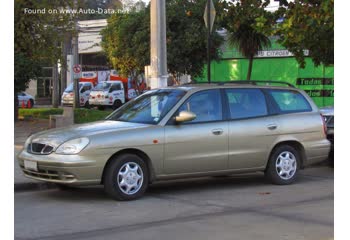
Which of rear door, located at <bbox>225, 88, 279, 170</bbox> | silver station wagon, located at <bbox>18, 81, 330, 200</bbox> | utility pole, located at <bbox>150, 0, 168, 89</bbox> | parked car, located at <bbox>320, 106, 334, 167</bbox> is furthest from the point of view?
utility pole, located at <bbox>150, 0, 168, 89</bbox>

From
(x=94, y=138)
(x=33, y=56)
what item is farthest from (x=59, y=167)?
(x=33, y=56)

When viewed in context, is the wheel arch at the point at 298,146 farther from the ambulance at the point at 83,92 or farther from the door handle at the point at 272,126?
the ambulance at the point at 83,92

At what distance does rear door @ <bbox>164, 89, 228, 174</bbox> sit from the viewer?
824 centimetres

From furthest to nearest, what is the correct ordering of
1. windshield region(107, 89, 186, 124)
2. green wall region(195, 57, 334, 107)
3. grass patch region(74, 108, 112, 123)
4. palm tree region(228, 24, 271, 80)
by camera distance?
green wall region(195, 57, 334, 107) → palm tree region(228, 24, 271, 80) → grass patch region(74, 108, 112, 123) → windshield region(107, 89, 186, 124)

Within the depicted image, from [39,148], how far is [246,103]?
3388mm

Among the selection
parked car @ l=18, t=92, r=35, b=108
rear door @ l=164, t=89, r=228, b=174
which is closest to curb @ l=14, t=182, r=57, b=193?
rear door @ l=164, t=89, r=228, b=174

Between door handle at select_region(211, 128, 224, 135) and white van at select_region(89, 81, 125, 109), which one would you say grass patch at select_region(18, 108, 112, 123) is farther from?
white van at select_region(89, 81, 125, 109)

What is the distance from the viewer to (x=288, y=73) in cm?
2936

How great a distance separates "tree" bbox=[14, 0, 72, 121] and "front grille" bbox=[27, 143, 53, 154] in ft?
33.2

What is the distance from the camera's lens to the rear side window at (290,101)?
9438mm

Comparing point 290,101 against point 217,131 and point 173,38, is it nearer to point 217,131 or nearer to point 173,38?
point 217,131

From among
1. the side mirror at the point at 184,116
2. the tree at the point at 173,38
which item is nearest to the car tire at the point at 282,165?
the side mirror at the point at 184,116

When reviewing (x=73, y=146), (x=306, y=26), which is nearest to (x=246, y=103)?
(x=306, y=26)

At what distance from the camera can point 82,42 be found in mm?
45281
